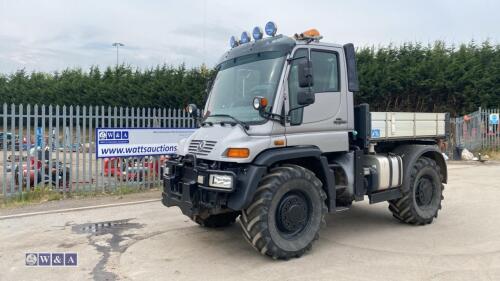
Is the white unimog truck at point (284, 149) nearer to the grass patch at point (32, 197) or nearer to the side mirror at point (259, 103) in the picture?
the side mirror at point (259, 103)

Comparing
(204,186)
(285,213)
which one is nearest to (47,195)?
(204,186)

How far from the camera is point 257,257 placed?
5453 millimetres

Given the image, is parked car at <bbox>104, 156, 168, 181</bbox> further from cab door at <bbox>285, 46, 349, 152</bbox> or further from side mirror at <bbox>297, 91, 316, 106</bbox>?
side mirror at <bbox>297, 91, 316, 106</bbox>

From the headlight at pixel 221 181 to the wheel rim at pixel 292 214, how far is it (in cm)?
72

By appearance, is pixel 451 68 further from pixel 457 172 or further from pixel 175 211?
pixel 175 211

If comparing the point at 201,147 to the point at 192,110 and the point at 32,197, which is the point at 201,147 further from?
the point at 32,197

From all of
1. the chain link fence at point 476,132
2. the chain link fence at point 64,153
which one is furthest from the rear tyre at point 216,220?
the chain link fence at point 476,132

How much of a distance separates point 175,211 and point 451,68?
1927cm

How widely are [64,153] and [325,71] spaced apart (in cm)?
671

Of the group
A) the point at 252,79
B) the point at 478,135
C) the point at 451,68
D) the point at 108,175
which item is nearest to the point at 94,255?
the point at 252,79

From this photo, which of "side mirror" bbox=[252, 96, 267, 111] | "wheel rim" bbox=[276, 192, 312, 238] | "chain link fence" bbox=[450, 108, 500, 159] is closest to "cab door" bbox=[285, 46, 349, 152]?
"side mirror" bbox=[252, 96, 267, 111]

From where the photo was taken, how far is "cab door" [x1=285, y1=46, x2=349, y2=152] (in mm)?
5496

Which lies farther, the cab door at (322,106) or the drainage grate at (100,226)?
the drainage grate at (100,226)

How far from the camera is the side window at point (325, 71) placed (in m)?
5.82
